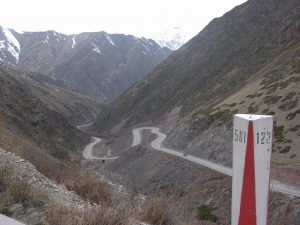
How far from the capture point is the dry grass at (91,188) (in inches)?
258

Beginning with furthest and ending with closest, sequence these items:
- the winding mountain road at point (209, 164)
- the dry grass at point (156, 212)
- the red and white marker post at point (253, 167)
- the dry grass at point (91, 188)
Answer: the winding mountain road at point (209, 164) → the dry grass at point (91, 188) → the dry grass at point (156, 212) → the red and white marker post at point (253, 167)

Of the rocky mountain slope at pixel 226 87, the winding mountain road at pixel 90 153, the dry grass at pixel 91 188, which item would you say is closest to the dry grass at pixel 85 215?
the dry grass at pixel 91 188

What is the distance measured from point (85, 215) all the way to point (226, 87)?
94.3 metres

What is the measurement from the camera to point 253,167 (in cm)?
411

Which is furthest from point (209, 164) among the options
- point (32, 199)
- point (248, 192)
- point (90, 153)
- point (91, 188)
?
point (90, 153)

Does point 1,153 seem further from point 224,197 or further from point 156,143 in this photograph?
point 156,143

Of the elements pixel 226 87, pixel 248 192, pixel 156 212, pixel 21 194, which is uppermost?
pixel 226 87

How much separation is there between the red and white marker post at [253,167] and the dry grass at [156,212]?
2.08 m

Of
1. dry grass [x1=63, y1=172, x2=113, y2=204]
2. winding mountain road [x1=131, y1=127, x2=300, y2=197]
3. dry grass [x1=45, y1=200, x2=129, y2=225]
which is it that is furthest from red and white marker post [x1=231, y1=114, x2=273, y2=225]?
winding mountain road [x1=131, y1=127, x2=300, y2=197]

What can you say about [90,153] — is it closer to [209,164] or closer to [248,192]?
[209,164]

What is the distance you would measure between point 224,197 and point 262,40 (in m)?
77.9

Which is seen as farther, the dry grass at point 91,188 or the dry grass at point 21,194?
the dry grass at point 91,188

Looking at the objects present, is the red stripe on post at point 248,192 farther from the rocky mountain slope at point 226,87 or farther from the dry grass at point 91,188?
the rocky mountain slope at point 226,87

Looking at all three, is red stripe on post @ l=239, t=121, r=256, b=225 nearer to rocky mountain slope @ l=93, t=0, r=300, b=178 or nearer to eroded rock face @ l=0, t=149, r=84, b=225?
eroded rock face @ l=0, t=149, r=84, b=225
